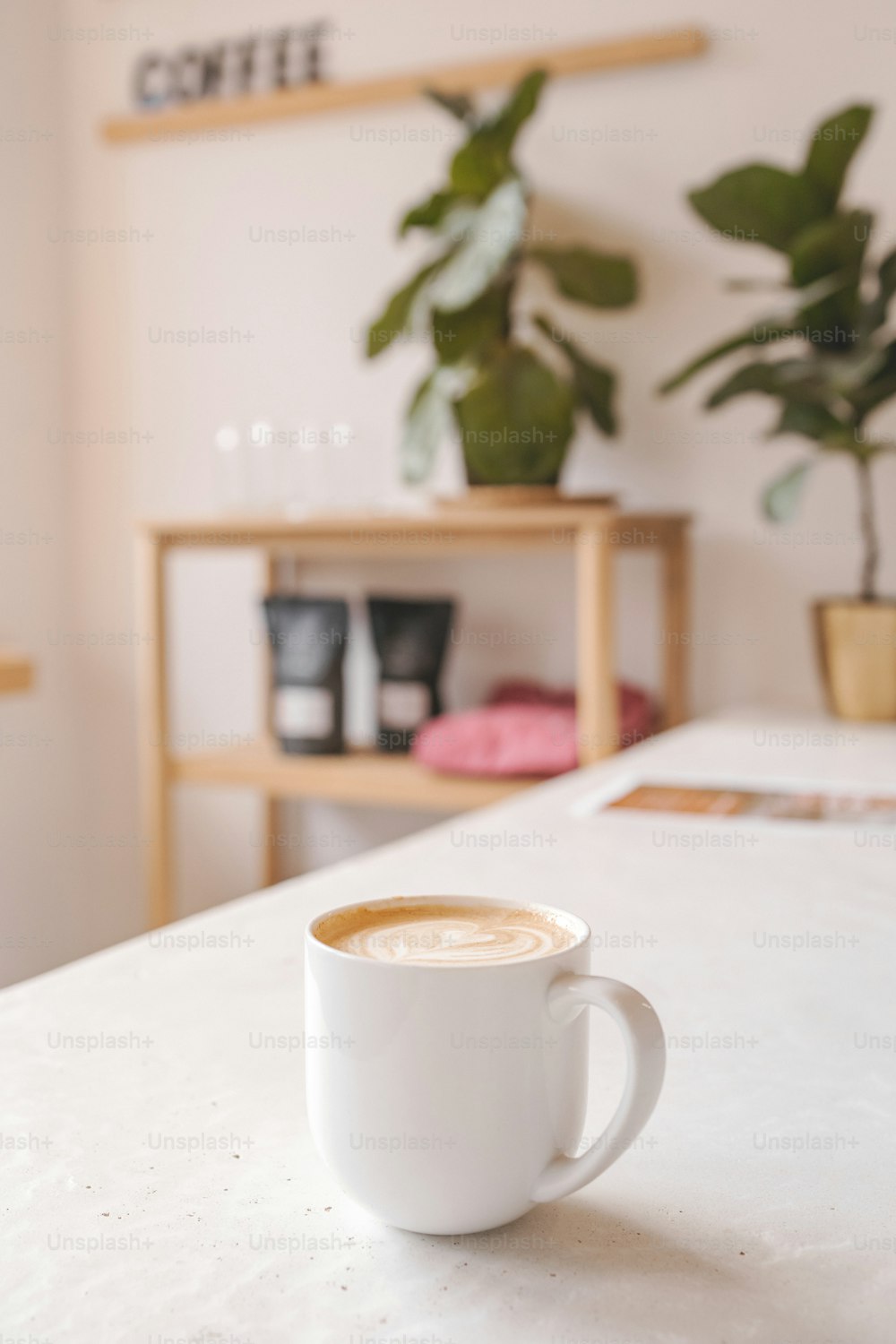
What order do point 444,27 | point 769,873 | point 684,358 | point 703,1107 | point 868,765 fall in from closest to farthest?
point 703,1107, point 769,873, point 868,765, point 684,358, point 444,27

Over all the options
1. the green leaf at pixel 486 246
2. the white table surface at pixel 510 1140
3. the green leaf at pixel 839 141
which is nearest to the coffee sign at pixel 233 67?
the green leaf at pixel 486 246

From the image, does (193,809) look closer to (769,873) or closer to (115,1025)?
(769,873)

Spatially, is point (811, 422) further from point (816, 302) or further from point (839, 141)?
point (839, 141)

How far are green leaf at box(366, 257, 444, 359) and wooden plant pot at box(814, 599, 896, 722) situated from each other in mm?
718

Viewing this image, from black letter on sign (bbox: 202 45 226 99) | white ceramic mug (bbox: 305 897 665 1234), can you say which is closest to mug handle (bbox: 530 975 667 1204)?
white ceramic mug (bbox: 305 897 665 1234)

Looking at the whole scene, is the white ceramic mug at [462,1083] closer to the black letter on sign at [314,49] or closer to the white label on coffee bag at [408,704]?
the white label on coffee bag at [408,704]

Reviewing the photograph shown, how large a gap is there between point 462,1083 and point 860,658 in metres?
1.36

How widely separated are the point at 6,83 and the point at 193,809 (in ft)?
4.68

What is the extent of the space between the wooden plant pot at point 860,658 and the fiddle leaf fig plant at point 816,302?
0.17 metres

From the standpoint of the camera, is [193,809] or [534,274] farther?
[193,809]

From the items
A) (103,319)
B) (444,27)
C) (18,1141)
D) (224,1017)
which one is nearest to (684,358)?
(444,27)

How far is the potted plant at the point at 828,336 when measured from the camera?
155 cm

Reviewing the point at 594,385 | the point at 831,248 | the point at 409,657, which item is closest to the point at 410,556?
the point at 409,657

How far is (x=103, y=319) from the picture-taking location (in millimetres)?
2557
